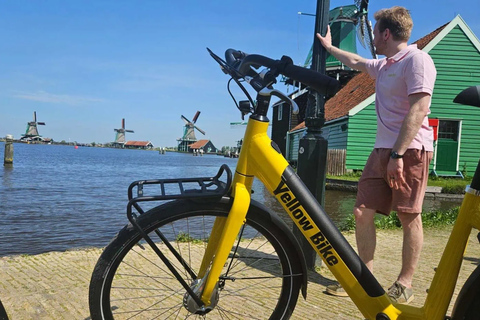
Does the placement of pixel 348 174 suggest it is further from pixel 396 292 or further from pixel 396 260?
pixel 396 292

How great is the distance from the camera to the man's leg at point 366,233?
114 inches

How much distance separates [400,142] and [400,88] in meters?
0.40

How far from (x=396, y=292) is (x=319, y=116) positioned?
1603 mm

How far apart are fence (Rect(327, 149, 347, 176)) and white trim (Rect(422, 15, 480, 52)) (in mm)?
5293

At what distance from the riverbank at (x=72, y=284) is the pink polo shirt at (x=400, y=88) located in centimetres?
122

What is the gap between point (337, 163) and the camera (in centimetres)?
1777

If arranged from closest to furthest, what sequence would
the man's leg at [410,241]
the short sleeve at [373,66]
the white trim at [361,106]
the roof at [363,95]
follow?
the man's leg at [410,241] < the short sleeve at [373,66] < the roof at [363,95] < the white trim at [361,106]

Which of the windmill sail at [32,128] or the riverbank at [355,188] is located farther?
the windmill sail at [32,128]

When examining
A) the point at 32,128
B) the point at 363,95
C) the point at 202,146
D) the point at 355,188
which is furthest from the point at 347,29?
the point at 32,128

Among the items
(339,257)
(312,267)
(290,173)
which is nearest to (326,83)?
(290,173)

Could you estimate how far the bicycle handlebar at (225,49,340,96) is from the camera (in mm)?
1917

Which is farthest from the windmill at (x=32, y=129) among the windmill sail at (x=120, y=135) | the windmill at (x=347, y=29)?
the windmill at (x=347, y=29)

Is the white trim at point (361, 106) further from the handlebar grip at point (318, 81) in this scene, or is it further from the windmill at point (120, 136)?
the windmill at point (120, 136)

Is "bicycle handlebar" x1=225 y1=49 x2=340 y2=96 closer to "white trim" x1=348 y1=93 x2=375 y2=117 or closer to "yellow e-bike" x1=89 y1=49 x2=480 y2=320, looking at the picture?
"yellow e-bike" x1=89 y1=49 x2=480 y2=320
